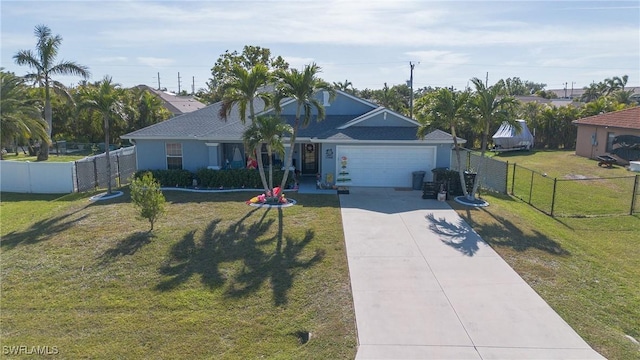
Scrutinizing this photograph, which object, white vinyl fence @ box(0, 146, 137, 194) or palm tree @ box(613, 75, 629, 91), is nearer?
white vinyl fence @ box(0, 146, 137, 194)

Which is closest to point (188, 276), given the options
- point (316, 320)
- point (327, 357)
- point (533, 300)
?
point (316, 320)

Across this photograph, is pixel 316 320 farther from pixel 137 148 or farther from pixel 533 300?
pixel 137 148

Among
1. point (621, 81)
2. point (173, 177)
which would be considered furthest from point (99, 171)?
point (621, 81)

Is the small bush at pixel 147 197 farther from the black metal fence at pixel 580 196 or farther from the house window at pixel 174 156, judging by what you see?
the black metal fence at pixel 580 196

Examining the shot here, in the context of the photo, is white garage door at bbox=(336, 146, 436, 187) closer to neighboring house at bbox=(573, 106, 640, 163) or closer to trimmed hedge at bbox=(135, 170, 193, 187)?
trimmed hedge at bbox=(135, 170, 193, 187)

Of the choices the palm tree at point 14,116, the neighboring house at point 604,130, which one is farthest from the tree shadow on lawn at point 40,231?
the neighboring house at point 604,130

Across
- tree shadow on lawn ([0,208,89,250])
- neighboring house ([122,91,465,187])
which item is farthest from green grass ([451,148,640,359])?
tree shadow on lawn ([0,208,89,250])

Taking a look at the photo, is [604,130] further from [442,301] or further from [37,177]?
[37,177]
